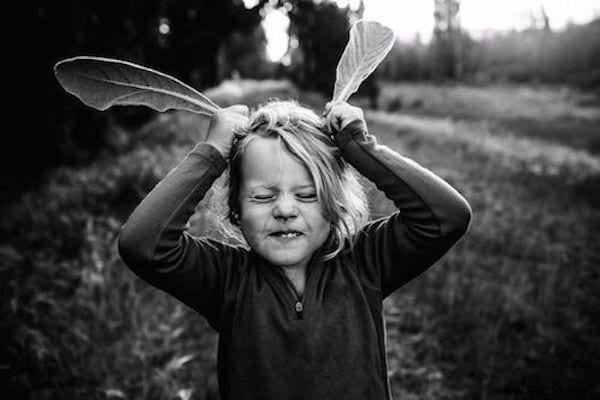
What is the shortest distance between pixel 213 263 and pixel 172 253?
145 mm

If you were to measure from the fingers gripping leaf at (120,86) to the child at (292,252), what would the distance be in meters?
0.12

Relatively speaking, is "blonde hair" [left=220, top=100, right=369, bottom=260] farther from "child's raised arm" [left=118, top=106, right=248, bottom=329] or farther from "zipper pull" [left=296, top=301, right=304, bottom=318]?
"zipper pull" [left=296, top=301, right=304, bottom=318]

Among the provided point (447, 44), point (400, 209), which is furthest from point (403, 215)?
point (447, 44)

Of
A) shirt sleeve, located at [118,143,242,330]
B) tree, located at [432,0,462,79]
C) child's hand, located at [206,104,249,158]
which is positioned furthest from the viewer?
tree, located at [432,0,462,79]

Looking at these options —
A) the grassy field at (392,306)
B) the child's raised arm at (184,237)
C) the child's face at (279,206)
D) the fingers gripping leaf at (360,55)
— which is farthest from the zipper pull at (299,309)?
the grassy field at (392,306)

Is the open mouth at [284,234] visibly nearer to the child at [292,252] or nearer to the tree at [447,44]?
the child at [292,252]

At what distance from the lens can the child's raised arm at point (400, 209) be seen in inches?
50.4

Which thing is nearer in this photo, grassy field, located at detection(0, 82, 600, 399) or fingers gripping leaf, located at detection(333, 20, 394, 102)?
fingers gripping leaf, located at detection(333, 20, 394, 102)

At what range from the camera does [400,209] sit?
1321mm

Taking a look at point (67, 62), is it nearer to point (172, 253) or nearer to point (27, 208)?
point (172, 253)

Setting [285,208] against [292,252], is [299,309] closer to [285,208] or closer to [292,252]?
[292,252]

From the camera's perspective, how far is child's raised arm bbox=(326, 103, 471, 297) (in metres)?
1.28

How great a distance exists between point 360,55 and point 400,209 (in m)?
0.49

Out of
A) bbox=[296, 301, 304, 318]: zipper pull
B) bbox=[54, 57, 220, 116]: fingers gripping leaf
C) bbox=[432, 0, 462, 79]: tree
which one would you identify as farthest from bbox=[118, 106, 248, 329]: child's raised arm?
bbox=[432, 0, 462, 79]: tree
